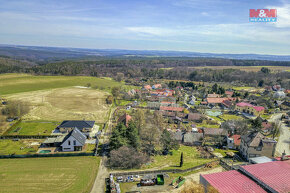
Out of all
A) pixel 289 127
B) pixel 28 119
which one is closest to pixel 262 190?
pixel 289 127

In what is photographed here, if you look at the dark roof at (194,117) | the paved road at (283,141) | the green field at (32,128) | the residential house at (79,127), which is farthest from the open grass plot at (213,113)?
the green field at (32,128)

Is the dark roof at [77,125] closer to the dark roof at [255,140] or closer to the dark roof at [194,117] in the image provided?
the dark roof at [194,117]

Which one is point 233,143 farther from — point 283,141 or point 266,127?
point 266,127

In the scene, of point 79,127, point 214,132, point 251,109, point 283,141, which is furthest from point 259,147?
point 79,127

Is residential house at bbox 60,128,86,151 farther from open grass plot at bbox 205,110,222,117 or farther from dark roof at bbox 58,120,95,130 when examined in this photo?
open grass plot at bbox 205,110,222,117

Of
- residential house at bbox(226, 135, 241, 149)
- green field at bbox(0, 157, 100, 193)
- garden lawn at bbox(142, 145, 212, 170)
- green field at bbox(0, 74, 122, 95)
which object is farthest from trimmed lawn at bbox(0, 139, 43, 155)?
green field at bbox(0, 74, 122, 95)

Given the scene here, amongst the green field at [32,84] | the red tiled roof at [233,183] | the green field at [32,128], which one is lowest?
the green field at [32,128]
